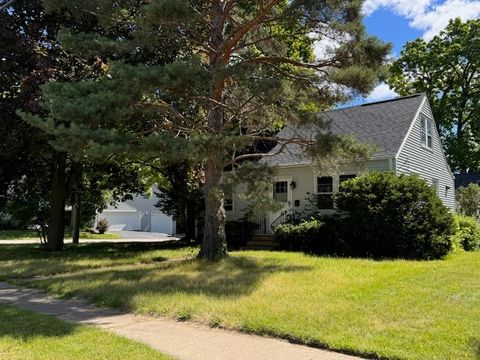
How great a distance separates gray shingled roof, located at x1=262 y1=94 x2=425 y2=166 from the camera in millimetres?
17031

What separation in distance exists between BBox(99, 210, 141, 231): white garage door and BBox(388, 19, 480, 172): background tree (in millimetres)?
26620

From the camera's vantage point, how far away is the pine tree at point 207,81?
29.9ft

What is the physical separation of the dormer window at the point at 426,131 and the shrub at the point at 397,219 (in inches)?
247

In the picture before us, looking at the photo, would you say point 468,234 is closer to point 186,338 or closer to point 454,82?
point 186,338

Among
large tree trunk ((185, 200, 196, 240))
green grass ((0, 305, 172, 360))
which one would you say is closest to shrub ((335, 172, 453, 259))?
large tree trunk ((185, 200, 196, 240))

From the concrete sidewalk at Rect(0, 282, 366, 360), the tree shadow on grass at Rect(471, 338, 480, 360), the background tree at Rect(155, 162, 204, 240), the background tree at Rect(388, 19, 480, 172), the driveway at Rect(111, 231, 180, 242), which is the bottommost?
the concrete sidewalk at Rect(0, 282, 366, 360)

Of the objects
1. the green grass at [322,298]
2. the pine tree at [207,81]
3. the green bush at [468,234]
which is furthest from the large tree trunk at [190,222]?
the green bush at [468,234]

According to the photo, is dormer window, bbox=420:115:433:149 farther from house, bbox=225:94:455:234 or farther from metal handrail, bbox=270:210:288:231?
metal handrail, bbox=270:210:288:231

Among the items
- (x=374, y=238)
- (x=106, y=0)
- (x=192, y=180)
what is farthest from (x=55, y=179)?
(x=374, y=238)

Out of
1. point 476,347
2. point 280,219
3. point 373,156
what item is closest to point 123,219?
point 280,219

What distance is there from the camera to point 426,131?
1978cm

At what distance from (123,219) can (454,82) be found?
32221mm

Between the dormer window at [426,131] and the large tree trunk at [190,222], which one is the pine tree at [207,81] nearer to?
the large tree trunk at [190,222]

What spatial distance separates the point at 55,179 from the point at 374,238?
39.7 ft
